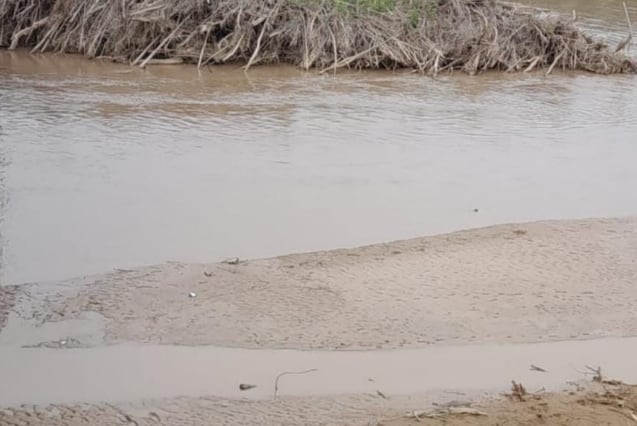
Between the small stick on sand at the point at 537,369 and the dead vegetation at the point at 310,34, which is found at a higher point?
the dead vegetation at the point at 310,34

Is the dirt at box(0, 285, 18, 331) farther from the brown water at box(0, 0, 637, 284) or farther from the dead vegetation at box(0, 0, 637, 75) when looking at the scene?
the dead vegetation at box(0, 0, 637, 75)

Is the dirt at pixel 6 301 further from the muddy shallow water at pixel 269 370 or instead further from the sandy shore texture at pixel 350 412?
the sandy shore texture at pixel 350 412

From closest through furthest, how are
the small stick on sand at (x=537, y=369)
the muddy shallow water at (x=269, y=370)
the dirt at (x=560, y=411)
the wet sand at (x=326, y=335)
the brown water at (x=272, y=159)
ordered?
the dirt at (x=560, y=411), the wet sand at (x=326, y=335), the muddy shallow water at (x=269, y=370), the small stick on sand at (x=537, y=369), the brown water at (x=272, y=159)

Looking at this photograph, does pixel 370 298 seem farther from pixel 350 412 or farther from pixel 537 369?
pixel 350 412

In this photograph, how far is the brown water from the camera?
6.69 meters

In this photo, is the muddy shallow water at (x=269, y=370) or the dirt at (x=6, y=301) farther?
the dirt at (x=6, y=301)

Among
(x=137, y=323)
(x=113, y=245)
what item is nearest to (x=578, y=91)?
(x=113, y=245)

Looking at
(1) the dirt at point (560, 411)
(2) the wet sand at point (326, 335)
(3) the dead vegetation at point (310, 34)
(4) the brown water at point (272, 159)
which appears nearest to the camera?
(1) the dirt at point (560, 411)

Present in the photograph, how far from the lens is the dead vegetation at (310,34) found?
13.6m

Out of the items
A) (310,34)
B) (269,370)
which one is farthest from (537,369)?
(310,34)

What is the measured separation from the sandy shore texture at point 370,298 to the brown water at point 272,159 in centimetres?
42

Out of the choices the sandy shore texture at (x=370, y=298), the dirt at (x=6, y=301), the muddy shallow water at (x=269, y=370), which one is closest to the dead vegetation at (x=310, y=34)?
the sandy shore texture at (x=370, y=298)

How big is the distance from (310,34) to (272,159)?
5519 mm

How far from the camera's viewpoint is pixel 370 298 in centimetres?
Result: 556
